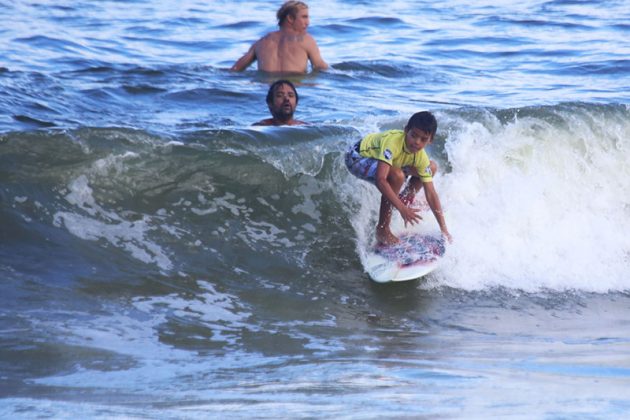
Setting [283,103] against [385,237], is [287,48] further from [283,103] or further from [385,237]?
[385,237]

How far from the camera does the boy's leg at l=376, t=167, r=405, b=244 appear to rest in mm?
6363

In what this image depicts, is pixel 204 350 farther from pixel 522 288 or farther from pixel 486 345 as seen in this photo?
pixel 522 288

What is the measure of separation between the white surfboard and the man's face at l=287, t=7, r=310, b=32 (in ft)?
18.8

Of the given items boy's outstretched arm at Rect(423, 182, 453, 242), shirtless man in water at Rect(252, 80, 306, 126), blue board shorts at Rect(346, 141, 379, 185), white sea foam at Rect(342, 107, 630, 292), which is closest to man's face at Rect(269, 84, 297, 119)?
shirtless man in water at Rect(252, 80, 306, 126)

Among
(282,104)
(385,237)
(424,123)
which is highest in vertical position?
(424,123)

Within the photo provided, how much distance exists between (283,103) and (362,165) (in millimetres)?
2017

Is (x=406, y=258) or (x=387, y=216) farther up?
(x=387, y=216)

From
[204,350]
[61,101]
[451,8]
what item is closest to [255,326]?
[204,350]

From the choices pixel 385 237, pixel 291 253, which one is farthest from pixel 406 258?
pixel 291 253

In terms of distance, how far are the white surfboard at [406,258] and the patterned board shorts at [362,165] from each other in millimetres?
462

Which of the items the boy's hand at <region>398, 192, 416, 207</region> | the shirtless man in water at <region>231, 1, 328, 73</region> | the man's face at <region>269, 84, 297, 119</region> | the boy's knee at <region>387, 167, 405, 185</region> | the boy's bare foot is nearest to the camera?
the boy's knee at <region>387, 167, 405, 185</region>

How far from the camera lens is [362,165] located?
6.44 m

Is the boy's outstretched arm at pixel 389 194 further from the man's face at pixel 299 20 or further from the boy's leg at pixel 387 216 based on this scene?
the man's face at pixel 299 20

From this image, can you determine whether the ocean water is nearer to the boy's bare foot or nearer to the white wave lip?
the white wave lip
